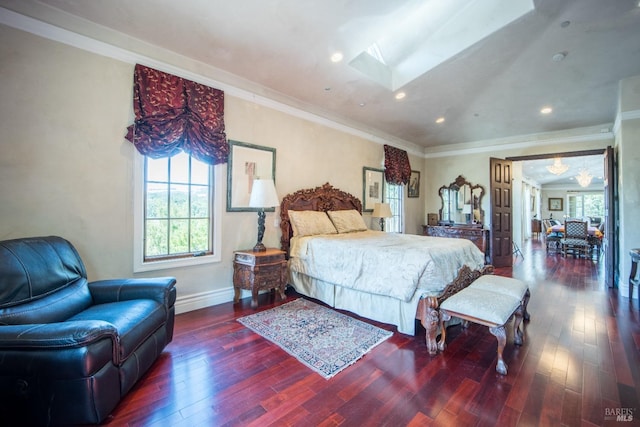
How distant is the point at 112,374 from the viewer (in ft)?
4.95

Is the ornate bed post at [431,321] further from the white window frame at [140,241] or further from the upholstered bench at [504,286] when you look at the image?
the white window frame at [140,241]

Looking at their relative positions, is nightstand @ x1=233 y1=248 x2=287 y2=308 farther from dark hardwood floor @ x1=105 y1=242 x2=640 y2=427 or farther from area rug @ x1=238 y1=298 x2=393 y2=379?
dark hardwood floor @ x1=105 y1=242 x2=640 y2=427

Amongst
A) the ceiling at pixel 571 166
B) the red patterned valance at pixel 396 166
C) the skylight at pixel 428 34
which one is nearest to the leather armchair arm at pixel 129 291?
the skylight at pixel 428 34

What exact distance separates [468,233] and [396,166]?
85.6 inches

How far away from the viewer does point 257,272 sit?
319 cm

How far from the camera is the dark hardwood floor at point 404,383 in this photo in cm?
156

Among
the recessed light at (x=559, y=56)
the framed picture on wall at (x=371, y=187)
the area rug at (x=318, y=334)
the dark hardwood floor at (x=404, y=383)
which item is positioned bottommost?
the dark hardwood floor at (x=404, y=383)

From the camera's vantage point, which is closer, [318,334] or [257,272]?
[318,334]

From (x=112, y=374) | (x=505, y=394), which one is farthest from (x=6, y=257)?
(x=505, y=394)

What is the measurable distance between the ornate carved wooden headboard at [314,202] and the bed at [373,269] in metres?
0.01

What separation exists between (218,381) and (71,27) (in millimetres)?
3272

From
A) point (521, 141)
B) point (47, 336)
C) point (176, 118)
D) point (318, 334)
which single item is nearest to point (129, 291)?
point (47, 336)

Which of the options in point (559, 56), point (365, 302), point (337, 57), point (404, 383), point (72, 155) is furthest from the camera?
point (559, 56)

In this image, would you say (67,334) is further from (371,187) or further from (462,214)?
(462,214)
